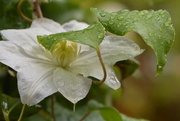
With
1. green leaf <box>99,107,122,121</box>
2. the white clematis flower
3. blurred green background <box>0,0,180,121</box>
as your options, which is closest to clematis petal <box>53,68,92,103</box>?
the white clematis flower

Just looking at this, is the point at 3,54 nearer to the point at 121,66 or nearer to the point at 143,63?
the point at 121,66

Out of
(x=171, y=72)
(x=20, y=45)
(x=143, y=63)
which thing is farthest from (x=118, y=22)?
(x=171, y=72)

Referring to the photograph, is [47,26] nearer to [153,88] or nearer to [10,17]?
[10,17]

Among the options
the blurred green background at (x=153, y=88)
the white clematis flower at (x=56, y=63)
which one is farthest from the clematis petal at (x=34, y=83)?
the blurred green background at (x=153, y=88)

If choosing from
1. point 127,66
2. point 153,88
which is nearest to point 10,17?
point 127,66

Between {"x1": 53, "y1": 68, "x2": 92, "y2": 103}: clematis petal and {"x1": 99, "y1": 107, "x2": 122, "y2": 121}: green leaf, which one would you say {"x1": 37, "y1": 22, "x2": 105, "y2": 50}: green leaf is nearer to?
{"x1": 53, "y1": 68, "x2": 92, "y2": 103}: clematis petal

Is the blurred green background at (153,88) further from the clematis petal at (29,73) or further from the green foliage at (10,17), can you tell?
the clematis petal at (29,73)

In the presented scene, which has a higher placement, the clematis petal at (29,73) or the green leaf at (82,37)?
the green leaf at (82,37)
